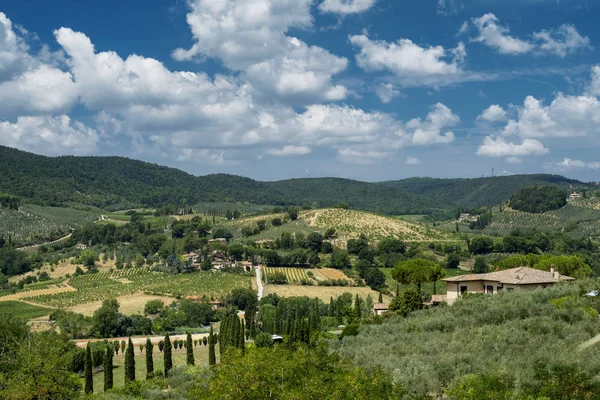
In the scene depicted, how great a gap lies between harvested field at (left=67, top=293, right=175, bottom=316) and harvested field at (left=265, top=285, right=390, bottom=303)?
705 inches

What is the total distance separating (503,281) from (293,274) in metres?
67.8

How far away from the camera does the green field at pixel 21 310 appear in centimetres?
8212

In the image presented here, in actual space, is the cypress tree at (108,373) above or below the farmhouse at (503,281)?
below

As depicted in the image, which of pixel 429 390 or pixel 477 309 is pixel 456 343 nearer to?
pixel 429 390

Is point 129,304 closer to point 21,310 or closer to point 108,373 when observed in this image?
point 21,310

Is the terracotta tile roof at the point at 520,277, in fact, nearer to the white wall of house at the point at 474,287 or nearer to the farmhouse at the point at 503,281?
the farmhouse at the point at 503,281

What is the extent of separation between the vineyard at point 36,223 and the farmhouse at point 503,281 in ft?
453

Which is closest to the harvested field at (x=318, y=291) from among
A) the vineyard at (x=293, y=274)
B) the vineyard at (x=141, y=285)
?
the vineyard at (x=293, y=274)

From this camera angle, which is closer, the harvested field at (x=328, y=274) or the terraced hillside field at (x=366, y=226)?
the harvested field at (x=328, y=274)

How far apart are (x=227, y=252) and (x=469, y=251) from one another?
55119 mm

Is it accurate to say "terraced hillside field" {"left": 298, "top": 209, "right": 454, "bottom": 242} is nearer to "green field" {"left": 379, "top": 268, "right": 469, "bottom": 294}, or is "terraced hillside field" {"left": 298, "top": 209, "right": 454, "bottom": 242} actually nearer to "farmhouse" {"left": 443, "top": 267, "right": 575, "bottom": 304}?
"green field" {"left": 379, "top": 268, "right": 469, "bottom": 294}

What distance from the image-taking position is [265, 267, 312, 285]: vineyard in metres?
107

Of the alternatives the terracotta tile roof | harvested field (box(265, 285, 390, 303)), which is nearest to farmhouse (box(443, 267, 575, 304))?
the terracotta tile roof

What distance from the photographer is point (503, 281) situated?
48.0 meters
